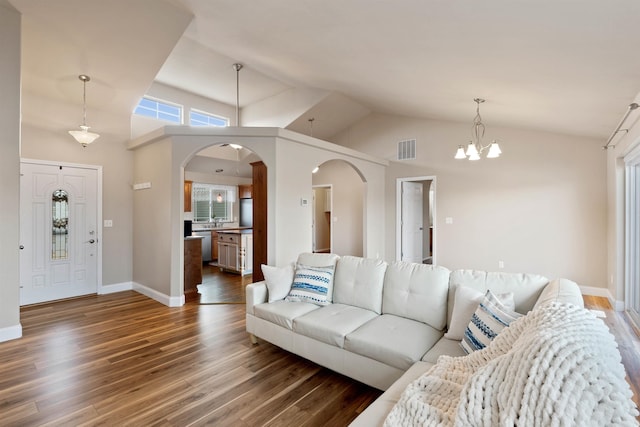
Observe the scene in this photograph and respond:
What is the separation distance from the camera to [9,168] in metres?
3.22

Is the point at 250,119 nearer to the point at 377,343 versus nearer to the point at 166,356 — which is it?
the point at 166,356

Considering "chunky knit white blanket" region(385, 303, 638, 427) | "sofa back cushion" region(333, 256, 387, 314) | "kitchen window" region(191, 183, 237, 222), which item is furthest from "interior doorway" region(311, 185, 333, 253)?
"chunky knit white blanket" region(385, 303, 638, 427)

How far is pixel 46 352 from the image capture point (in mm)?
2961

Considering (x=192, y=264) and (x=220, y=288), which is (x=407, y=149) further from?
(x=192, y=264)

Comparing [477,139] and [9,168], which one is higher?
[477,139]

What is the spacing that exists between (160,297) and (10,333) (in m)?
1.57

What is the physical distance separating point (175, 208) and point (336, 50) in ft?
9.46

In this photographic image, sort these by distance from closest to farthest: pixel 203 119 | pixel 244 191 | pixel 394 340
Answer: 1. pixel 394 340
2. pixel 203 119
3. pixel 244 191

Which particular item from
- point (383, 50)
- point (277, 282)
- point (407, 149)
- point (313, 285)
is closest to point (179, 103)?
point (407, 149)

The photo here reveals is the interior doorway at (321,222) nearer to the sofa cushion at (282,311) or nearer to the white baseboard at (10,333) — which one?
the sofa cushion at (282,311)

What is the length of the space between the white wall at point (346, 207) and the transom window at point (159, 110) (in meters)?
3.50

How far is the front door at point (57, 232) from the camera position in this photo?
176 inches

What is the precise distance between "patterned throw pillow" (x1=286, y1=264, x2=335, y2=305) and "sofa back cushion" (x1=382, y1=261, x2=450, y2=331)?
0.55 m

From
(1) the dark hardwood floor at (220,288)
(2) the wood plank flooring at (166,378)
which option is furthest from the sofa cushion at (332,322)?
(1) the dark hardwood floor at (220,288)
